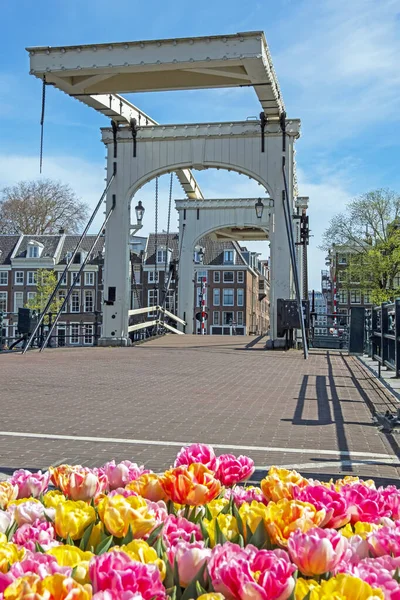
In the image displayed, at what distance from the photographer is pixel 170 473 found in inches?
84.9

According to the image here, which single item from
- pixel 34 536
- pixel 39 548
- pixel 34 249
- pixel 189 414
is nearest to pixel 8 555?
pixel 39 548

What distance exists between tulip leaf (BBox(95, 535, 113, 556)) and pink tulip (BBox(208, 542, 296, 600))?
339 mm

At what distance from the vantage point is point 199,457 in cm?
238

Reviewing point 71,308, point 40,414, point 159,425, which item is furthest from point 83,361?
point 71,308

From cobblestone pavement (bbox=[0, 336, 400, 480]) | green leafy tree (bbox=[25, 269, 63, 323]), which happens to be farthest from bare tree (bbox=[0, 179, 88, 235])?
cobblestone pavement (bbox=[0, 336, 400, 480])

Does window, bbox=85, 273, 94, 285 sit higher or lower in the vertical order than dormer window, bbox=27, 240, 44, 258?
lower

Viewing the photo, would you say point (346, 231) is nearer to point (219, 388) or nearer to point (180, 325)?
point (180, 325)

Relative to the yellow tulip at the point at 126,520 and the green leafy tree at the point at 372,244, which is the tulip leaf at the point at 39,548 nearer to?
the yellow tulip at the point at 126,520

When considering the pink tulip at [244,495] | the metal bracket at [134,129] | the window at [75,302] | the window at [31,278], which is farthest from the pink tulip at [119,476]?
the window at [31,278]

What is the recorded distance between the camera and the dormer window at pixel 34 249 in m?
60.0

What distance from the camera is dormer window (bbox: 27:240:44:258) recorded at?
60.0 meters

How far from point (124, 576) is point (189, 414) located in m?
5.71

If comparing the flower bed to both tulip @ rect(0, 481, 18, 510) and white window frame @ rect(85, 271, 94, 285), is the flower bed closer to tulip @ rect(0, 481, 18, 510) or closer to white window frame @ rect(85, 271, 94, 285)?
tulip @ rect(0, 481, 18, 510)

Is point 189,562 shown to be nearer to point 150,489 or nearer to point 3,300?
point 150,489
